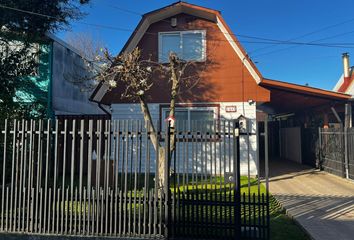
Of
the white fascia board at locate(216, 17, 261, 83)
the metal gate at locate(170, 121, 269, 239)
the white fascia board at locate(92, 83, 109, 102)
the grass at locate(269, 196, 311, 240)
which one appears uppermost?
the white fascia board at locate(216, 17, 261, 83)

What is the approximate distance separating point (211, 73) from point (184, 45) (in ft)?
5.16

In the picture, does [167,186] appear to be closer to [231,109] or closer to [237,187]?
[237,187]

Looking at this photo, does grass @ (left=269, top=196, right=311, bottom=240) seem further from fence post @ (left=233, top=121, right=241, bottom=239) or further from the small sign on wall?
the small sign on wall

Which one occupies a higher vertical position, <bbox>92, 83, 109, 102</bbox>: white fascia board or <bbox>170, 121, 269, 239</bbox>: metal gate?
<bbox>92, 83, 109, 102</bbox>: white fascia board

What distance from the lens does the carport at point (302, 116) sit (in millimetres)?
13144

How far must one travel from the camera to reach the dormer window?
1317 centimetres

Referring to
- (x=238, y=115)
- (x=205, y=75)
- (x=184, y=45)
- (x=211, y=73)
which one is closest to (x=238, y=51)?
(x=211, y=73)

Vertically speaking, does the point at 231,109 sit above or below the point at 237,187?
above

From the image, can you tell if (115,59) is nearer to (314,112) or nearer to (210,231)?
(210,231)

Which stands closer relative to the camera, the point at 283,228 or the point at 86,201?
the point at 86,201

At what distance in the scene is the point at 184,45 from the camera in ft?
43.5

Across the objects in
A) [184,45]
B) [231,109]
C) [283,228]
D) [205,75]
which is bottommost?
[283,228]

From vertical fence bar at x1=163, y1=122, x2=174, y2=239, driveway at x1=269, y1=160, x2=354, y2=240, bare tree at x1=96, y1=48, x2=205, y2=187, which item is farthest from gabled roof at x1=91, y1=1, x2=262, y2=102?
vertical fence bar at x1=163, y1=122, x2=174, y2=239

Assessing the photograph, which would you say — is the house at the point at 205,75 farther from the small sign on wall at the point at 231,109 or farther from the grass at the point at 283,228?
the grass at the point at 283,228
